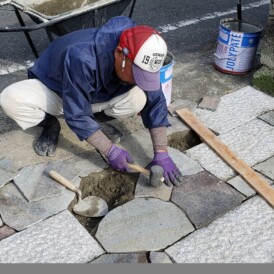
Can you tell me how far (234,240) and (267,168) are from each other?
0.92 metres

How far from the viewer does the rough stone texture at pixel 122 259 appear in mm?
2676

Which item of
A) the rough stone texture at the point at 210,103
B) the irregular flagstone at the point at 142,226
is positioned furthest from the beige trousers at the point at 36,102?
the rough stone texture at the point at 210,103

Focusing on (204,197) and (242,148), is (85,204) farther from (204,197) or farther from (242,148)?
(242,148)

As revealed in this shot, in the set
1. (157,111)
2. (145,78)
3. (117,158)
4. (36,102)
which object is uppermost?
(145,78)

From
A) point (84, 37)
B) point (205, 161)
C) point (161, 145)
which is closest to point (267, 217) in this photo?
point (205, 161)

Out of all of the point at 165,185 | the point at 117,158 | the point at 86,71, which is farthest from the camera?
the point at 165,185

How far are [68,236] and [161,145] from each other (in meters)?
1.04

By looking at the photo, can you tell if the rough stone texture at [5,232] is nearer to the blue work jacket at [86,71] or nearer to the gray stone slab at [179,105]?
the blue work jacket at [86,71]

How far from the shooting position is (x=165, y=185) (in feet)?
10.7

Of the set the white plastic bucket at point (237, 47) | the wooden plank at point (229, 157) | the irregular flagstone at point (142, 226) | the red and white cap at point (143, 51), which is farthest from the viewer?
the white plastic bucket at point (237, 47)

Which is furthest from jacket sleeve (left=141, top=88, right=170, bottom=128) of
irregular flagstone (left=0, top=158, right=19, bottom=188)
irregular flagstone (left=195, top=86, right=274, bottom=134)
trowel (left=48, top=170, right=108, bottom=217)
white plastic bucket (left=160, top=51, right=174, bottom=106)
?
irregular flagstone (left=0, top=158, right=19, bottom=188)

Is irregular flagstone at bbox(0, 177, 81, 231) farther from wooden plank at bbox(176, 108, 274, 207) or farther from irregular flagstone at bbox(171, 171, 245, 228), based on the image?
A: wooden plank at bbox(176, 108, 274, 207)

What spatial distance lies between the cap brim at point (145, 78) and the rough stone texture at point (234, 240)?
43.8 inches

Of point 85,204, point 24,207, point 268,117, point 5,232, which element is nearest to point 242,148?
point 268,117
